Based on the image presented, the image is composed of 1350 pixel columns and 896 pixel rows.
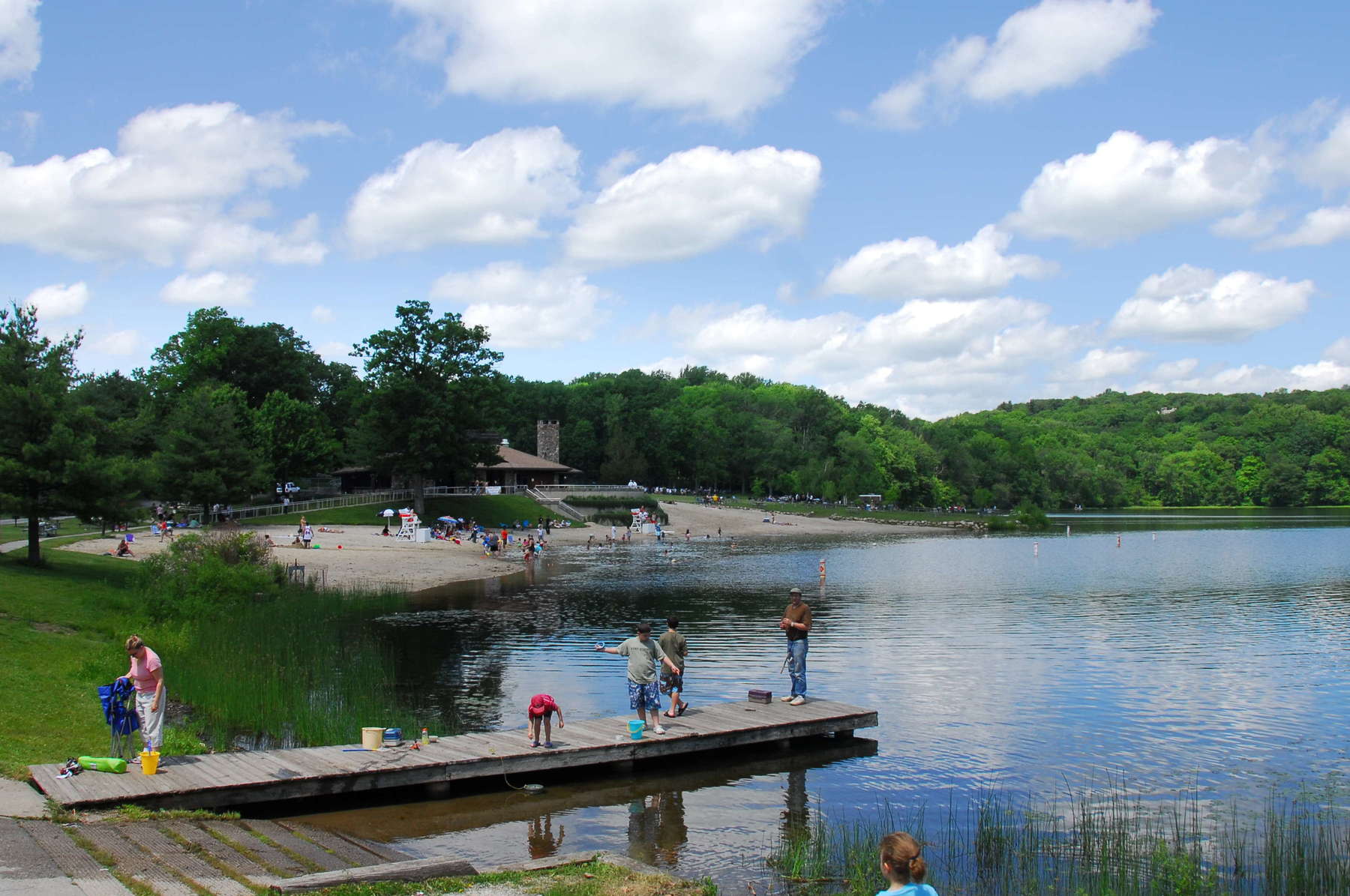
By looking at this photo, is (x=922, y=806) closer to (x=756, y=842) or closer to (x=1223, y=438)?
(x=756, y=842)

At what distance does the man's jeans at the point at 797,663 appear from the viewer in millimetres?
17984

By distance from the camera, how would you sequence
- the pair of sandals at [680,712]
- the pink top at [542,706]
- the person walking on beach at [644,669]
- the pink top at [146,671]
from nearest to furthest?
the pink top at [146,671]
the pink top at [542,706]
the person walking on beach at [644,669]
the pair of sandals at [680,712]

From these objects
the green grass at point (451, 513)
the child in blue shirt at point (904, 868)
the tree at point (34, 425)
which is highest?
the tree at point (34, 425)

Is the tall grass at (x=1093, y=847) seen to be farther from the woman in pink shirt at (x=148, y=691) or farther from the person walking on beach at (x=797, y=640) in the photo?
the woman in pink shirt at (x=148, y=691)

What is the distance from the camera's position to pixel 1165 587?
46031 mm

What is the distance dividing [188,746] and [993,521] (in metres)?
104

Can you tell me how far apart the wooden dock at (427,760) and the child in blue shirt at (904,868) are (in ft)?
29.8

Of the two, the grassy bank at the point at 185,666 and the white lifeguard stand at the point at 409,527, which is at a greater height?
the white lifeguard stand at the point at 409,527

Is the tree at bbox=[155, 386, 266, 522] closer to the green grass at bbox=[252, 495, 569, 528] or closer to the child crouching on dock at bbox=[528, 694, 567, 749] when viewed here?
the green grass at bbox=[252, 495, 569, 528]

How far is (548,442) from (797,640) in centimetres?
9677

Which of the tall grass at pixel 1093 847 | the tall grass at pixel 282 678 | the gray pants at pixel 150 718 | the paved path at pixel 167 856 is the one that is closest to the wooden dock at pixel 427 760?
the gray pants at pixel 150 718

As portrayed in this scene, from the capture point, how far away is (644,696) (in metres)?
15.9


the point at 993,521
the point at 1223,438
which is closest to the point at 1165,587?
the point at 993,521

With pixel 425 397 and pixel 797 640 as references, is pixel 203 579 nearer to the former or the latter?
pixel 797 640
